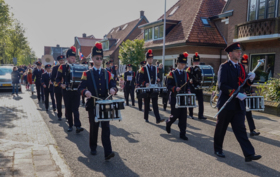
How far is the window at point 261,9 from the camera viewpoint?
1418 centimetres

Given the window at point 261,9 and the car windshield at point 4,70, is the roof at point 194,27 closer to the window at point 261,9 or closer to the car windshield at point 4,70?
the window at point 261,9

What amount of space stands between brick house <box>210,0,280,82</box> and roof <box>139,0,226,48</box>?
9.80ft

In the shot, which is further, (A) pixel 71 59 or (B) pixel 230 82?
(A) pixel 71 59

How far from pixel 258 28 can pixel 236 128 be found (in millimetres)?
11428

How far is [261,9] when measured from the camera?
14789mm

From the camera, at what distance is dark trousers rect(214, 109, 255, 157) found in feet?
14.9

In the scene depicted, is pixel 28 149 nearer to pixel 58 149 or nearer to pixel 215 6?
pixel 58 149

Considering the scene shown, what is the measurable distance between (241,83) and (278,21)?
418 inches

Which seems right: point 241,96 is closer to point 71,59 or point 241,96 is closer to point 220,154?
point 220,154

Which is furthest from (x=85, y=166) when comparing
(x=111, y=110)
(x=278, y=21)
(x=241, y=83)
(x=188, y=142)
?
(x=278, y=21)

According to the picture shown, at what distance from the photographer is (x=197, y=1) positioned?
2352 cm

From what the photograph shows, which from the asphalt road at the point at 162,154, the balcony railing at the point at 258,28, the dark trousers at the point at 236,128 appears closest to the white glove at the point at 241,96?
the dark trousers at the point at 236,128

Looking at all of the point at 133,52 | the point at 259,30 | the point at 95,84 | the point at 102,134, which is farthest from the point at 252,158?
the point at 133,52

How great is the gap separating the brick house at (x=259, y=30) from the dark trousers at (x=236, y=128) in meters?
10.5
